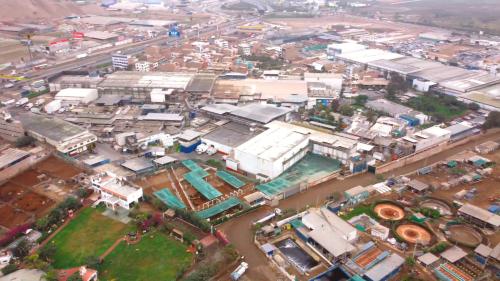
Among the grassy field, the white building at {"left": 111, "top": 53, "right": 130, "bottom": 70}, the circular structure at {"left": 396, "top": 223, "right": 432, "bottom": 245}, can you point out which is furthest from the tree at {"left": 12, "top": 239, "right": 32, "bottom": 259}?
the white building at {"left": 111, "top": 53, "right": 130, "bottom": 70}

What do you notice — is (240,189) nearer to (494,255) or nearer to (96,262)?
(96,262)

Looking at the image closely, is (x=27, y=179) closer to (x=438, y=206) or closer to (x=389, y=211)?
(x=389, y=211)

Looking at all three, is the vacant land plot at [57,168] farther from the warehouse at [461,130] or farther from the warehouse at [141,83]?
the warehouse at [461,130]

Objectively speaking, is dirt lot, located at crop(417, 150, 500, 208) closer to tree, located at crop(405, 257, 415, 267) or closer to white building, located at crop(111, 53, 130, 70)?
tree, located at crop(405, 257, 415, 267)

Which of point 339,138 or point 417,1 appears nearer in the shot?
point 339,138

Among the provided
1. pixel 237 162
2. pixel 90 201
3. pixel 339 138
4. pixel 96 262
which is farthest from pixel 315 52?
pixel 96 262

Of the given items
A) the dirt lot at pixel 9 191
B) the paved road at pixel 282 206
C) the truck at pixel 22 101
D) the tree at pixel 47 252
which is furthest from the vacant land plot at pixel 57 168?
the truck at pixel 22 101

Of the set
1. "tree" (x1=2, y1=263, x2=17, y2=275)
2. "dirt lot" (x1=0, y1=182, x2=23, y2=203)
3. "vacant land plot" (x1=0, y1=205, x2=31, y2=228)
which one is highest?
"dirt lot" (x1=0, y1=182, x2=23, y2=203)
